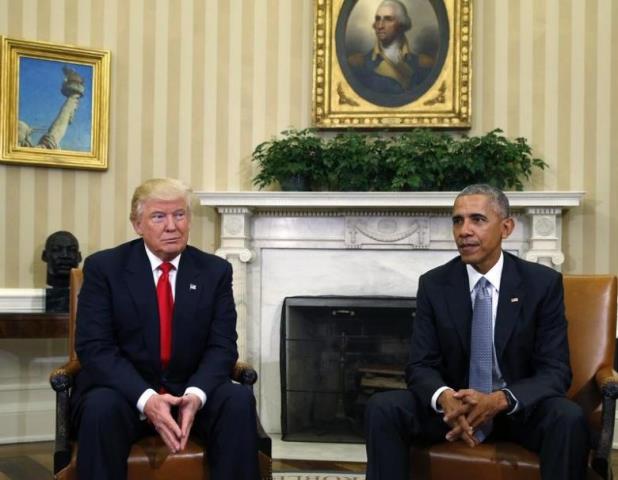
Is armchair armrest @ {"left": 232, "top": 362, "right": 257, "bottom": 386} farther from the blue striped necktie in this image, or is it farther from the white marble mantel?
the white marble mantel

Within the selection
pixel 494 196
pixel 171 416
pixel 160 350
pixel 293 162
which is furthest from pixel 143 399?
pixel 293 162

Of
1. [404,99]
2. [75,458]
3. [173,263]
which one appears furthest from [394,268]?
[75,458]

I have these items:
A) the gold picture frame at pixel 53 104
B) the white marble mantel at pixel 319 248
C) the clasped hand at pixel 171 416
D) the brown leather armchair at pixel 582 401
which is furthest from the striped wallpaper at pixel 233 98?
the clasped hand at pixel 171 416

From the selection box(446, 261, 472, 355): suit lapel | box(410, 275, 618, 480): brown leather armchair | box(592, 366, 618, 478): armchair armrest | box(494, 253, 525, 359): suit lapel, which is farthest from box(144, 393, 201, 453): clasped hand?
box(592, 366, 618, 478): armchair armrest

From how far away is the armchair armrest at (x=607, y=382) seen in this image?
265cm

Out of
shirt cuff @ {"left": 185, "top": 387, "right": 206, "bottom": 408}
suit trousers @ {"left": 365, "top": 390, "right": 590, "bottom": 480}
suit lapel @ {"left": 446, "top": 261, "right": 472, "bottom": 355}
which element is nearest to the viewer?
suit trousers @ {"left": 365, "top": 390, "right": 590, "bottom": 480}

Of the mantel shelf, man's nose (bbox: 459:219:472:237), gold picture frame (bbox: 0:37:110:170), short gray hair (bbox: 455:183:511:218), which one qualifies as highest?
gold picture frame (bbox: 0:37:110:170)

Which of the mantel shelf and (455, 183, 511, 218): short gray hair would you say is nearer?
(455, 183, 511, 218): short gray hair

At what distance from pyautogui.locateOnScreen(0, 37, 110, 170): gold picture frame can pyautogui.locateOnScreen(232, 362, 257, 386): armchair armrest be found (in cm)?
257

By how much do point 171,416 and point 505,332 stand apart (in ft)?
3.77

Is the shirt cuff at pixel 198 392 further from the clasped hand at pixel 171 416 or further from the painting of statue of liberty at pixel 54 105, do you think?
the painting of statue of liberty at pixel 54 105

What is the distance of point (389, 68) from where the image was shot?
5.18m

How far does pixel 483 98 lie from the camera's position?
5148mm

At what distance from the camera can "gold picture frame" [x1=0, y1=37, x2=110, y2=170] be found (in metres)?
4.99
